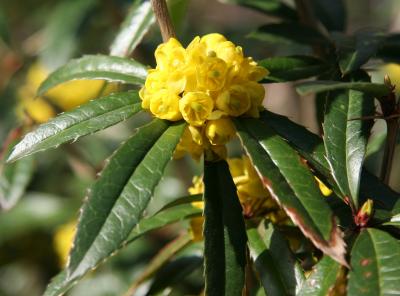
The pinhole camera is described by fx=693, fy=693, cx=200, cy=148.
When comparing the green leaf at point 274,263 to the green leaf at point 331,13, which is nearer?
the green leaf at point 274,263

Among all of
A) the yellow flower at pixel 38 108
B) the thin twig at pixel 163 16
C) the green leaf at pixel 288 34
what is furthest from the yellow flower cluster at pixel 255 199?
the yellow flower at pixel 38 108

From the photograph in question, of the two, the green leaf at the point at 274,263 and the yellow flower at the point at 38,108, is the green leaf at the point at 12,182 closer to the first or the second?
the yellow flower at the point at 38,108

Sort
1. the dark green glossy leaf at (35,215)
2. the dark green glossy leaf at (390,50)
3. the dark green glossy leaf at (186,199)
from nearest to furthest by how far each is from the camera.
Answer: the dark green glossy leaf at (186,199) < the dark green glossy leaf at (390,50) < the dark green glossy leaf at (35,215)

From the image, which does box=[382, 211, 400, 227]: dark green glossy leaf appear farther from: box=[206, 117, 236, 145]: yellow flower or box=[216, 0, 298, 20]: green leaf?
box=[216, 0, 298, 20]: green leaf

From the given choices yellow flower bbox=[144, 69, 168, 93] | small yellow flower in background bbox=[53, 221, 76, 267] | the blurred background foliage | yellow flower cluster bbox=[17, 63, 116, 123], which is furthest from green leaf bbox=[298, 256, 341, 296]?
yellow flower cluster bbox=[17, 63, 116, 123]

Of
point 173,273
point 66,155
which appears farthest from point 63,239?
point 173,273

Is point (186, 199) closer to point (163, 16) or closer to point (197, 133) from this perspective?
point (197, 133)

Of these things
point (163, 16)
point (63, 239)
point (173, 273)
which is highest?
point (163, 16)

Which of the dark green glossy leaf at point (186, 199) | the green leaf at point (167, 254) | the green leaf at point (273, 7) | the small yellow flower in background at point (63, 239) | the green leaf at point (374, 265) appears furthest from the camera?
the small yellow flower in background at point (63, 239)
